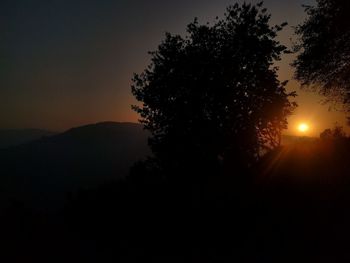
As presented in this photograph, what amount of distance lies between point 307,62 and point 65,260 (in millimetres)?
23433

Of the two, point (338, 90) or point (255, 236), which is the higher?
point (338, 90)

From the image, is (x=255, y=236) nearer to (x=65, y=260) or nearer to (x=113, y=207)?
(x=65, y=260)

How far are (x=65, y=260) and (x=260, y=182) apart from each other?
12.0 metres

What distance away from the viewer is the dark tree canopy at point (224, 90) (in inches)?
1076

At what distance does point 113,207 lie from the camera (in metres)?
23.8

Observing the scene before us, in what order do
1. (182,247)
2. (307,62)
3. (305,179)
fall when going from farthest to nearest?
(307,62) → (305,179) → (182,247)

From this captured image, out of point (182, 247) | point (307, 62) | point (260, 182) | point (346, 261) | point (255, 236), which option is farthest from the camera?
point (307, 62)

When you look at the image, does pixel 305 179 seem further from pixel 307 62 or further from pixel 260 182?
pixel 307 62

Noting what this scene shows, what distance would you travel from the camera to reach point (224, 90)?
89.0 ft

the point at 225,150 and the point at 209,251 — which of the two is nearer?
the point at 209,251

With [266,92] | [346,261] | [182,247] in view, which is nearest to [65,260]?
[182,247]

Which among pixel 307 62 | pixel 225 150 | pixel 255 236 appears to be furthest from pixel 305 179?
pixel 307 62

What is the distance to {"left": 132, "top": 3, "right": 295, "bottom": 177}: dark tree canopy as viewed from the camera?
27.3 metres

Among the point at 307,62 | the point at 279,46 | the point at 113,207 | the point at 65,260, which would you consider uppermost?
the point at 279,46
